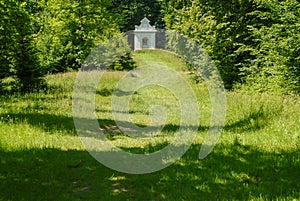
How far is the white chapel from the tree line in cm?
3306

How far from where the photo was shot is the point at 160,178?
6426mm

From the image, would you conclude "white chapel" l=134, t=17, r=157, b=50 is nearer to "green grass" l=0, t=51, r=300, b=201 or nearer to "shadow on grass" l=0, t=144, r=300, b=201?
"green grass" l=0, t=51, r=300, b=201

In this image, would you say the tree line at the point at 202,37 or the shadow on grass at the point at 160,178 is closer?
the shadow on grass at the point at 160,178

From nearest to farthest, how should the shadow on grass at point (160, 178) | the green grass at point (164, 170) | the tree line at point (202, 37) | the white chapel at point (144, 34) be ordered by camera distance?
the shadow on grass at point (160, 178) → the green grass at point (164, 170) → the tree line at point (202, 37) → the white chapel at point (144, 34)

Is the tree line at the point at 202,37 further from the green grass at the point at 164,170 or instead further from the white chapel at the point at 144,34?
the white chapel at the point at 144,34

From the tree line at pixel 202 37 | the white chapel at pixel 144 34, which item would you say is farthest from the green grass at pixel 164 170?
the white chapel at pixel 144 34

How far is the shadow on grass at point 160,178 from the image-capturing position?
5.55 meters

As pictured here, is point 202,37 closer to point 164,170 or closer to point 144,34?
point 164,170

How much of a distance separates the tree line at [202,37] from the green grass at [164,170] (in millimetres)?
3752

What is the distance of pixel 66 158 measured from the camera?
24.9ft

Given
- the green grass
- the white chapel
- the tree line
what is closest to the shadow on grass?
the green grass

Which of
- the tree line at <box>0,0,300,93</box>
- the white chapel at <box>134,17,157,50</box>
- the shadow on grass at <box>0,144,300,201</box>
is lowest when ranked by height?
the shadow on grass at <box>0,144,300,201</box>

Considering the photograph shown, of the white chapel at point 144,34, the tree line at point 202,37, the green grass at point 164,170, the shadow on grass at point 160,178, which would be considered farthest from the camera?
the white chapel at point 144,34

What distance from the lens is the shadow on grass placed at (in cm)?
555
